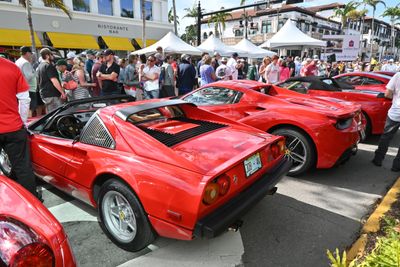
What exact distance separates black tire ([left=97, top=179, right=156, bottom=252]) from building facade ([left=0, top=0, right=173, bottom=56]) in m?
20.0

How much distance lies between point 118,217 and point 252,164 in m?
1.34

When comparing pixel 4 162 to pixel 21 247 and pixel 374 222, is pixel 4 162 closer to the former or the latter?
pixel 21 247

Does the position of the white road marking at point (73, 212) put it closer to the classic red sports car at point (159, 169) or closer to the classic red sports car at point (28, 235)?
the classic red sports car at point (159, 169)

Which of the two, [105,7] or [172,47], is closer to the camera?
[172,47]

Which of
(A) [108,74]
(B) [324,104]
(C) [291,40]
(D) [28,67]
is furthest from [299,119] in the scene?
(C) [291,40]

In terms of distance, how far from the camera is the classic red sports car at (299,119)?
404 cm

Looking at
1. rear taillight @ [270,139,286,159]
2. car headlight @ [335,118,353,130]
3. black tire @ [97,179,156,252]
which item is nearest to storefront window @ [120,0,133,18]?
car headlight @ [335,118,353,130]

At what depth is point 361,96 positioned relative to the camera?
6.23m

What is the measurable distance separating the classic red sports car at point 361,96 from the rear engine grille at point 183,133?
3.99 metres

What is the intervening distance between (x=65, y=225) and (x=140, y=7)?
88.1ft

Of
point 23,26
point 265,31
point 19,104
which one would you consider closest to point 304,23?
point 265,31

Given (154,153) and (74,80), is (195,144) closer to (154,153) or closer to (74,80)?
(154,153)

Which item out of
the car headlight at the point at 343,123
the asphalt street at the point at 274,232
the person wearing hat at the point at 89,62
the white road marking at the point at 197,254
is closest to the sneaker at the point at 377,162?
the asphalt street at the point at 274,232

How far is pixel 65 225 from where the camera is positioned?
3180 millimetres
